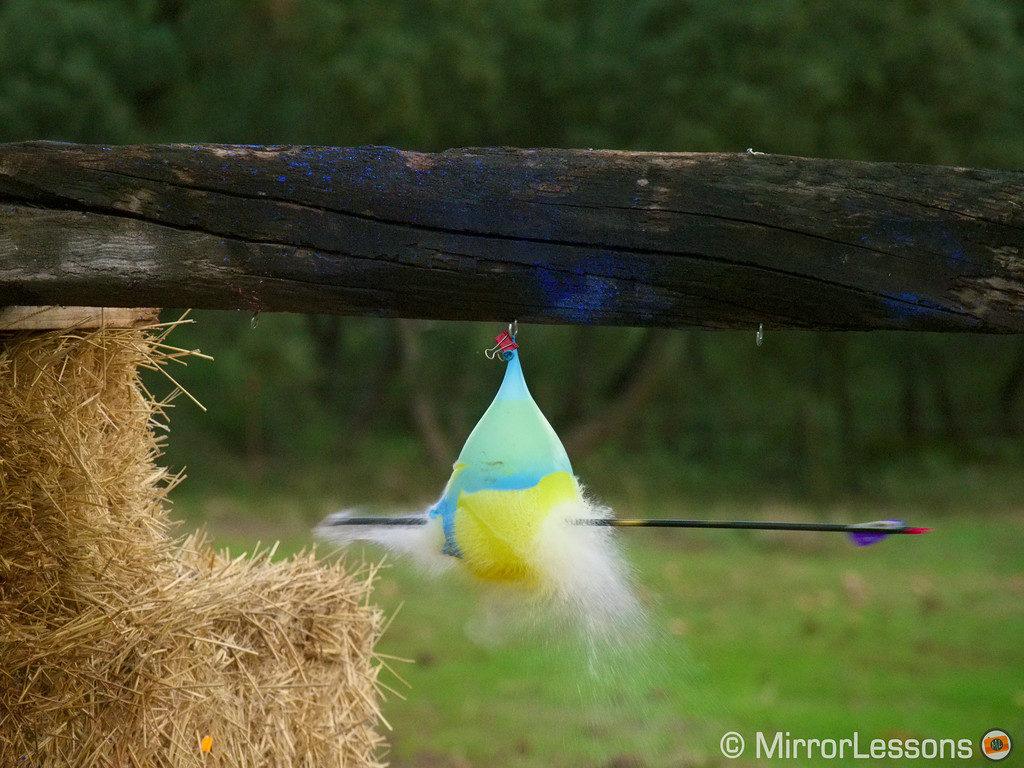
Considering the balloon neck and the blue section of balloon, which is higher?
the balloon neck

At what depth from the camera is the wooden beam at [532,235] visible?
1393 mm

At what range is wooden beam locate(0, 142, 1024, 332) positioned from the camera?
1393 mm

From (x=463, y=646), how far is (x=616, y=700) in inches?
181

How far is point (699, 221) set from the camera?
4.58 ft

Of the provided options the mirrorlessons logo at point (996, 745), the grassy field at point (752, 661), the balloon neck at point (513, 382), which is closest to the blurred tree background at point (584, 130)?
the grassy field at point (752, 661)

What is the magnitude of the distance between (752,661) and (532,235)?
4.86 meters

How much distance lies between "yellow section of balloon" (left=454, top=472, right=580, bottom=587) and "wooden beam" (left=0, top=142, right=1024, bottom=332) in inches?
14.5

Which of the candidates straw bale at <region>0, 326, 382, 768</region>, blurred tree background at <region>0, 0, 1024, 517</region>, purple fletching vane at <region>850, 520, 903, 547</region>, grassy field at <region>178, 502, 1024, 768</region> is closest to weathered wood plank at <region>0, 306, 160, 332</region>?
straw bale at <region>0, 326, 382, 768</region>

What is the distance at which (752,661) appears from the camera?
568 cm

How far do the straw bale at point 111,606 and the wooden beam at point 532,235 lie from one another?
0.60 meters

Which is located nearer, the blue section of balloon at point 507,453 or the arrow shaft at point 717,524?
the arrow shaft at point 717,524

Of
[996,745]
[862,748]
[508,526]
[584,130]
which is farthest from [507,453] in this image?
[584,130]

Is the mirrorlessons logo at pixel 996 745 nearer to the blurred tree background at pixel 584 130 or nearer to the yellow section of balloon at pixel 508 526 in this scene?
the yellow section of balloon at pixel 508 526

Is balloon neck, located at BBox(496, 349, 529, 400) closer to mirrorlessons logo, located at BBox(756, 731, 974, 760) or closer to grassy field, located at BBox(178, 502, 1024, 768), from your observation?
grassy field, located at BBox(178, 502, 1024, 768)
